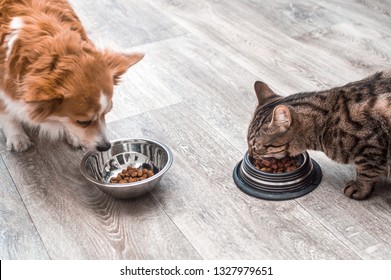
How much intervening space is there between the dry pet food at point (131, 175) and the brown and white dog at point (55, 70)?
153mm

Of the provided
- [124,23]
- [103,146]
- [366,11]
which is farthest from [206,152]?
[366,11]

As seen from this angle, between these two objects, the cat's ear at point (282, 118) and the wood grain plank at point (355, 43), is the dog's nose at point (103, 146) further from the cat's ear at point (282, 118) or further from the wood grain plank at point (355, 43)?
the wood grain plank at point (355, 43)

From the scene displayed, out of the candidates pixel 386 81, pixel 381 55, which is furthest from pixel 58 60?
pixel 381 55

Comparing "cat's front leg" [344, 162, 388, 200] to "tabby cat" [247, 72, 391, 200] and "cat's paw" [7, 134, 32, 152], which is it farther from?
"cat's paw" [7, 134, 32, 152]

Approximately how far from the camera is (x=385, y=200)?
2414mm

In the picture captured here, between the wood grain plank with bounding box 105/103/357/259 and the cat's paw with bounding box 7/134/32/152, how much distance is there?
47 cm

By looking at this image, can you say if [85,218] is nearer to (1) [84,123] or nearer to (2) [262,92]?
(1) [84,123]

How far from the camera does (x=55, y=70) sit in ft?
7.34

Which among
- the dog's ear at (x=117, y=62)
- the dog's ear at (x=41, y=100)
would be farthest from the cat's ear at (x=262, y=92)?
the dog's ear at (x=41, y=100)

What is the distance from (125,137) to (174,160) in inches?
13.8

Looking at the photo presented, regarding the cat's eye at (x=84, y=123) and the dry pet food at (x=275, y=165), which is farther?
the dry pet food at (x=275, y=165)

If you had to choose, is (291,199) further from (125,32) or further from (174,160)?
(125,32)

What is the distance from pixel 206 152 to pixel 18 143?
3.27 feet

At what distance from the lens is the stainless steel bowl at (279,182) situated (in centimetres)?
245
